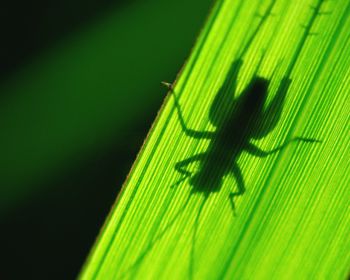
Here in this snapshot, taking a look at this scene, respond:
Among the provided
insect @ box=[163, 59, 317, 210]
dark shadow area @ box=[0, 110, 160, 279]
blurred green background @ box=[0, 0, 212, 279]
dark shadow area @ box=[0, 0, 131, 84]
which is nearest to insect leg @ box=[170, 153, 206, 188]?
insect @ box=[163, 59, 317, 210]

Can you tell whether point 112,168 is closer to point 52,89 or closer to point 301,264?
point 52,89

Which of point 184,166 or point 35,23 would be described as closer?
point 184,166

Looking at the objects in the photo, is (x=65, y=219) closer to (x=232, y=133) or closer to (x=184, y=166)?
(x=184, y=166)

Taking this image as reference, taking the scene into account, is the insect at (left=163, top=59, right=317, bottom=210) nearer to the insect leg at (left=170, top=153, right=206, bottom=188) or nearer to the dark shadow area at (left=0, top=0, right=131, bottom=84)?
the insect leg at (left=170, top=153, right=206, bottom=188)

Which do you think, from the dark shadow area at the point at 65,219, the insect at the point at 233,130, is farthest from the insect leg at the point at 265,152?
the dark shadow area at the point at 65,219

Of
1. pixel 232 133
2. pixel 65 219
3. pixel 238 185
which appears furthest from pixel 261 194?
pixel 65 219

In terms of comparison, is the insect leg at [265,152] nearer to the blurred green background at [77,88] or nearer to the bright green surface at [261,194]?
the bright green surface at [261,194]
